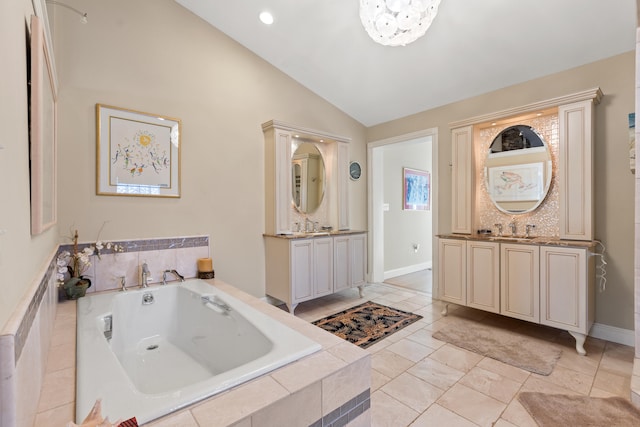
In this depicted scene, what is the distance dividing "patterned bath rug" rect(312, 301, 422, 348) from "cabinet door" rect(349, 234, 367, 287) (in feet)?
1.19

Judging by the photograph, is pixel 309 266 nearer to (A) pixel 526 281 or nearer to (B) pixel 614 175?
(A) pixel 526 281

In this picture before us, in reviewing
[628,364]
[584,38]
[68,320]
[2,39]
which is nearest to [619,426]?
[628,364]

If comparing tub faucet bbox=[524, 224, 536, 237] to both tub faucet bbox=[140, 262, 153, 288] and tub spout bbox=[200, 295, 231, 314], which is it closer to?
tub spout bbox=[200, 295, 231, 314]

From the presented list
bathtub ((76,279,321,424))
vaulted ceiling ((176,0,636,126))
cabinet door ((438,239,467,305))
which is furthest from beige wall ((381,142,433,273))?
bathtub ((76,279,321,424))

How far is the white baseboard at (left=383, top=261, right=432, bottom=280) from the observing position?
4.88 meters

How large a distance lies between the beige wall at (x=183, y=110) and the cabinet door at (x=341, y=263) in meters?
0.88

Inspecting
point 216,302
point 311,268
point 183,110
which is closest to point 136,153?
point 183,110

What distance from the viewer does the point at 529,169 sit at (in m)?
2.98

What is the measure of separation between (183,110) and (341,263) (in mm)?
2393

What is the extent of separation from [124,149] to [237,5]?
5.48 feet

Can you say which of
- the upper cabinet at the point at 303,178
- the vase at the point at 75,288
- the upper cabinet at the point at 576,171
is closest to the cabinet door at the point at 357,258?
the upper cabinet at the point at 303,178

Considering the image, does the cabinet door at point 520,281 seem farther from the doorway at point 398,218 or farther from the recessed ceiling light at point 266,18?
the recessed ceiling light at point 266,18

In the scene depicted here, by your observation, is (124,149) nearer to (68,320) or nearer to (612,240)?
(68,320)

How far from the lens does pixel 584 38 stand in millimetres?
2449
